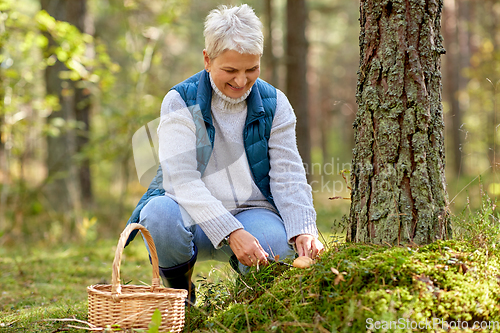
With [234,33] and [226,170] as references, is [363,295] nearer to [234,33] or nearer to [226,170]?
[226,170]

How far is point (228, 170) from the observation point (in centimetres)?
258

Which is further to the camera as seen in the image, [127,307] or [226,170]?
[226,170]

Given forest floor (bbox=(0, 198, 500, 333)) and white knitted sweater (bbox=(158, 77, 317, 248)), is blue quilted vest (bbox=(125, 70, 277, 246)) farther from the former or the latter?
forest floor (bbox=(0, 198, 500, 333))

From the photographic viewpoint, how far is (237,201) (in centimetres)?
260

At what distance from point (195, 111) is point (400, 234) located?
130 centimetres

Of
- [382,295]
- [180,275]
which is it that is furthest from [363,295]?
[180,275]

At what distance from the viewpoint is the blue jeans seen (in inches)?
90.9

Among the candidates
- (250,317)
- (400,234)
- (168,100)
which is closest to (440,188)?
(400,234)

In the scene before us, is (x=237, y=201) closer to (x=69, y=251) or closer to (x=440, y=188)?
(x=440, y=188)

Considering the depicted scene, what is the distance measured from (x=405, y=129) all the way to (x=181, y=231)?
4.19ft

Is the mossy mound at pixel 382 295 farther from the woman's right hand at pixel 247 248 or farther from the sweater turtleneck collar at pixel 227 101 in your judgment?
the sweater turtleneck collar at pixel 227 101

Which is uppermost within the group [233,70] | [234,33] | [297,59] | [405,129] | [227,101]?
[297,59]

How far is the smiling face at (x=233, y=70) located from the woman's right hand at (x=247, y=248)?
2.69 ft

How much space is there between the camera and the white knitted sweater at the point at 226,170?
91.6 inches
